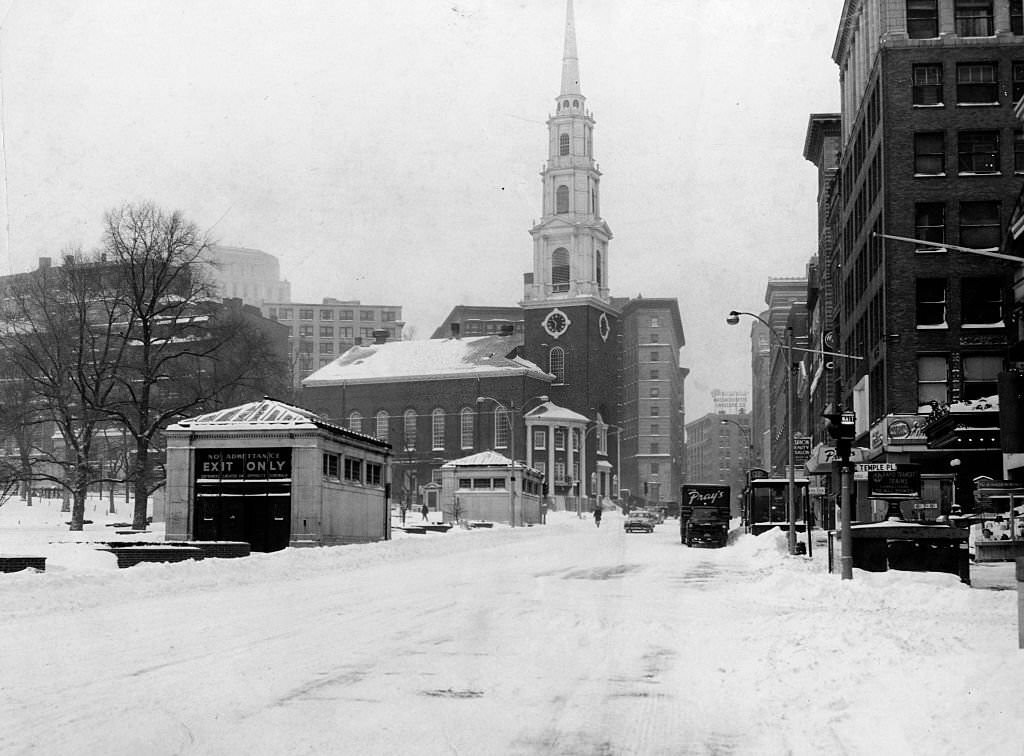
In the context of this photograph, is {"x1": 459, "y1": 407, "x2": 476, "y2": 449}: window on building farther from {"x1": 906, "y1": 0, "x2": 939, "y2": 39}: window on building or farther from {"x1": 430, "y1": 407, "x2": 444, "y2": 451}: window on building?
{"x1": 906, "y1": 0, "x2": 939, "y2": 39}: window on building

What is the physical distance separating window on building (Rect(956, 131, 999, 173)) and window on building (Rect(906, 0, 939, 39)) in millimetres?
5211

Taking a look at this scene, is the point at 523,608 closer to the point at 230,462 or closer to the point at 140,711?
the point at 140,711

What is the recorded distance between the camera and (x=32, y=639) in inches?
566

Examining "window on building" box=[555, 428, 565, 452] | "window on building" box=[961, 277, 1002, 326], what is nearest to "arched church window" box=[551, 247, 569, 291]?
"window on building" box=[555, 428, 565, 452]

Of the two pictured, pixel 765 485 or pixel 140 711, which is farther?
pixel 765 485

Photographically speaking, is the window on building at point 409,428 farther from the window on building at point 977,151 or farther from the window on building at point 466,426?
the window on building at point 977,151

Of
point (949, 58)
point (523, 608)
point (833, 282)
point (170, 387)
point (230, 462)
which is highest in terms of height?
point (949, 58)

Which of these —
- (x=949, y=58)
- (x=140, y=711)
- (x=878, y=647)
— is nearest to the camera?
(x=140, y=711)

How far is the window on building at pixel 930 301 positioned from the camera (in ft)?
169

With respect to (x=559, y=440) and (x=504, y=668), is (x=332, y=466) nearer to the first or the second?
(x=504, y=668)

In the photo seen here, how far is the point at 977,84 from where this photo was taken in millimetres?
52125

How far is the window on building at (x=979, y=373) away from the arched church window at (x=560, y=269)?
298ft

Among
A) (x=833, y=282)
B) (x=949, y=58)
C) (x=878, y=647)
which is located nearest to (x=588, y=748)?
(x=878, y=647)

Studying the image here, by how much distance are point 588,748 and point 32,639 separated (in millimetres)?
8406
